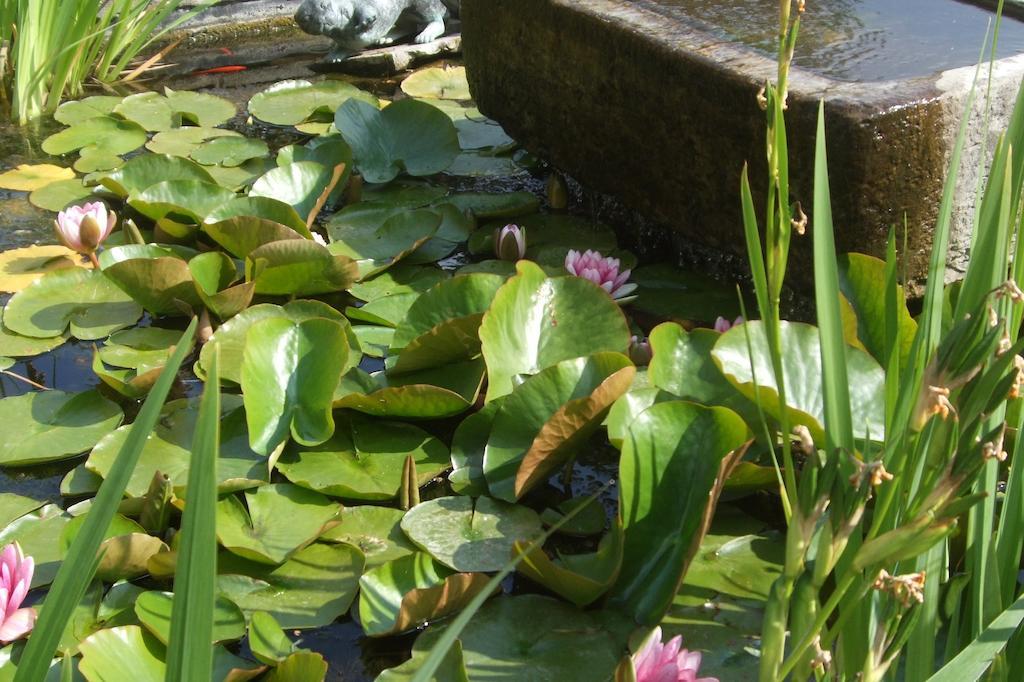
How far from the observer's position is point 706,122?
195 centimetres

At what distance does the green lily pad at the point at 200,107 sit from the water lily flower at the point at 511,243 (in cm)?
133

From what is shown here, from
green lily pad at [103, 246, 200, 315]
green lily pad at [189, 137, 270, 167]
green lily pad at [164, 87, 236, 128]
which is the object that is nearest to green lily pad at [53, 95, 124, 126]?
green lily pad at [164, 87, 236, 128]

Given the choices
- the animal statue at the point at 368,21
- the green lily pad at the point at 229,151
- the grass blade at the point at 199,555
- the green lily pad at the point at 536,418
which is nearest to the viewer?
the grass blade at the point at 199,555

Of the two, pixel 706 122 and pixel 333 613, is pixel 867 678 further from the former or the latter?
pixel 706 122

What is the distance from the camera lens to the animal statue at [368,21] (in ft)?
11.8

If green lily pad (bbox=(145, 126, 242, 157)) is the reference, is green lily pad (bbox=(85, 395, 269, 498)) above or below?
below

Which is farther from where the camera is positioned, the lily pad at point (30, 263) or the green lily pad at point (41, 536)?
the lily pad at point (30, 263)

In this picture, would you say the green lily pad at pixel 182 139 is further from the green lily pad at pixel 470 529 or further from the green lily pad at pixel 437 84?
the green lily pad at pixel 470 529

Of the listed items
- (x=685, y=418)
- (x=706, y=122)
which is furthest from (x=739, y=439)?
(x=706, y=122)

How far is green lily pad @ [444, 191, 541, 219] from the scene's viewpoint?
2516 millimetres

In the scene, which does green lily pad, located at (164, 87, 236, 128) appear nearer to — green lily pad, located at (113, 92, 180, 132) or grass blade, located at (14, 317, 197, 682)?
green lily pad, located at (113, 92, 180, 132)

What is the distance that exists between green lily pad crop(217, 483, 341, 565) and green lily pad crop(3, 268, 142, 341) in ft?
2.31

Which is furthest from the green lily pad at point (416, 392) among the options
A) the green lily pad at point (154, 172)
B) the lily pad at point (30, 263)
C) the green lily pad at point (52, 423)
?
the green lily pad at point (154, 172)

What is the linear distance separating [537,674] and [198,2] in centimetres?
371
